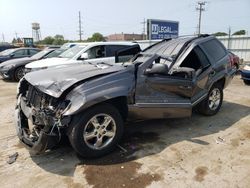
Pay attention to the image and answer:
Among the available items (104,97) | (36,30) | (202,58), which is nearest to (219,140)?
(202,58)

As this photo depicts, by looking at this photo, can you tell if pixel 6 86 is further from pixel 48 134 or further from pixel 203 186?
pixel 203 186

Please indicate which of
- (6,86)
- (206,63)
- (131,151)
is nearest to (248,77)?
(206,63)

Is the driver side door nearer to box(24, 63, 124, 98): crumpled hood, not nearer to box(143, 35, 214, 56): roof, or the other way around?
A: box(24, 63, 124, 98): crumpled hood

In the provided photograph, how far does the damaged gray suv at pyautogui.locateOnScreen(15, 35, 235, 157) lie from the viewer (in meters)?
3.41

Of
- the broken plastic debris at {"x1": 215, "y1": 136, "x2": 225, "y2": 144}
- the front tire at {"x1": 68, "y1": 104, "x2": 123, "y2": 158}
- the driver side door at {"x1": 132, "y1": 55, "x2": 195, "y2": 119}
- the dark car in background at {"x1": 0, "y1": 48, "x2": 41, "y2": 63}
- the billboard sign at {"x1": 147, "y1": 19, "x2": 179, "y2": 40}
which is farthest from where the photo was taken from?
the billboard sign at {"x1": 147, "y1": 19, "x2": 179, "y2": 40}

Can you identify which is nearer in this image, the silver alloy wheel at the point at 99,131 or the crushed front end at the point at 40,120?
the crushed front end at the point at 40,120

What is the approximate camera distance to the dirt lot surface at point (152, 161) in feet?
10.4

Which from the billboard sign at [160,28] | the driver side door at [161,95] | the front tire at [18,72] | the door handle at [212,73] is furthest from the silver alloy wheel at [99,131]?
the billboard sign at [160,28]

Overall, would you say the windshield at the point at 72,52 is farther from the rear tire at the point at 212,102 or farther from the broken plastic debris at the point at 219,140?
the broken plastic debris at the point at 219,140

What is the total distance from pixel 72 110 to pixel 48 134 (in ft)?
1.48

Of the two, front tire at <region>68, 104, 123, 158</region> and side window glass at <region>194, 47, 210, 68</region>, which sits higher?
side window glass at <region>194, 47, 210, 68</region>

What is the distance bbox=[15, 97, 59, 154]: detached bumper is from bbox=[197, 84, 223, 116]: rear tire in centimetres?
342

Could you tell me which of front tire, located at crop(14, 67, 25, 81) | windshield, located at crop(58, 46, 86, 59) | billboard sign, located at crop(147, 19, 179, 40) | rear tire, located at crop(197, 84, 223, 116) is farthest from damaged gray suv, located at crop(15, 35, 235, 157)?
billboard sign, located at crop(147, 19, 179, 40)

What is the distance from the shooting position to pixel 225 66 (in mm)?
5918
